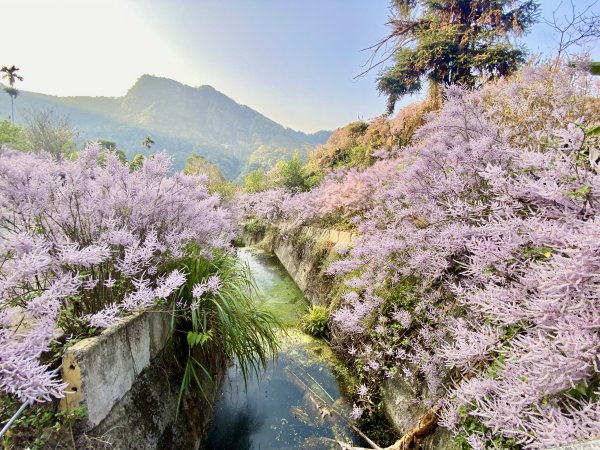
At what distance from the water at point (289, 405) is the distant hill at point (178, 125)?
282ft

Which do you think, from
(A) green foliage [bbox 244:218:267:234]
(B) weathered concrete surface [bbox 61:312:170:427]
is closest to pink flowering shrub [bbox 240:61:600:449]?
(B) weathered concrete surface [bbox 61:312:170:427]

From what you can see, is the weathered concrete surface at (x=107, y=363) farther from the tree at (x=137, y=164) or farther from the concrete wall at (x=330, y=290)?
the concrete wall at (x=330, y=290)

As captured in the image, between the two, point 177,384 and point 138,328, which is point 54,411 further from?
point 177,384

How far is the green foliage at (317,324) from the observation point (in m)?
5.17

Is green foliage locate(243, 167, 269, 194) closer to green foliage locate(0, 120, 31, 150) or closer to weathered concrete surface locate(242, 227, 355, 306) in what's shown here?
weathered concrete surface locate(242, 227, 355, 306)

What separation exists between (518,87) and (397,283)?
294 cm

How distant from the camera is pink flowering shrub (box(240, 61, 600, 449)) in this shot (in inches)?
42.9

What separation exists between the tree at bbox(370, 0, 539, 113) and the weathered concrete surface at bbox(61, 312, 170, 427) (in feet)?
31.3

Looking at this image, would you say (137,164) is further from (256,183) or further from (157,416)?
(256,183)

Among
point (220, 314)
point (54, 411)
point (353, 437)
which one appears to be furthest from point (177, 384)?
point (353, 437)

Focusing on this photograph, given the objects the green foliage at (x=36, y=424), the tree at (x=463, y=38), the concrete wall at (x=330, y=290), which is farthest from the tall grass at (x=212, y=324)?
the tree at (x=463, y=38)

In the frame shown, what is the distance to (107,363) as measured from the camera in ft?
5.81

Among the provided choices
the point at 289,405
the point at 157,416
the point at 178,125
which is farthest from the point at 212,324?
the point at 178,125

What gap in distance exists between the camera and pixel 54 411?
1.50 meters
